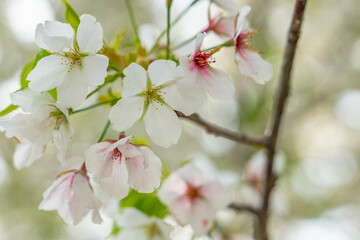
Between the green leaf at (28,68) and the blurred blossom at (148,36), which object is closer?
the green leaf at (28,68)

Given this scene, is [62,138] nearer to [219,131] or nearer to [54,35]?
[54,35]

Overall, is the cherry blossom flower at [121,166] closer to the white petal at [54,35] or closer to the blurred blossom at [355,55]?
the white petal at [54,35]

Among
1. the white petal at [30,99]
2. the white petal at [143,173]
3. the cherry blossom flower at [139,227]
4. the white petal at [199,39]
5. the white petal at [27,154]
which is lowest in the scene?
the cherry blossom flower at [139,227]

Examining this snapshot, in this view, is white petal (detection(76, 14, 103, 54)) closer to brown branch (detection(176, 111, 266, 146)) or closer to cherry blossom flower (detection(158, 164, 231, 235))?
brown branch (detection(176, 111, 266, 146))

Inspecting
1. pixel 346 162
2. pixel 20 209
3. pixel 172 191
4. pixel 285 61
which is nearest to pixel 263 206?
pixel 172 191

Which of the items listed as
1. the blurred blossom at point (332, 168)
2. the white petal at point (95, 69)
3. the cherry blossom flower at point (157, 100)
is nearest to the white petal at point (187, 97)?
the cherry blossom flower at point (157, 100)
